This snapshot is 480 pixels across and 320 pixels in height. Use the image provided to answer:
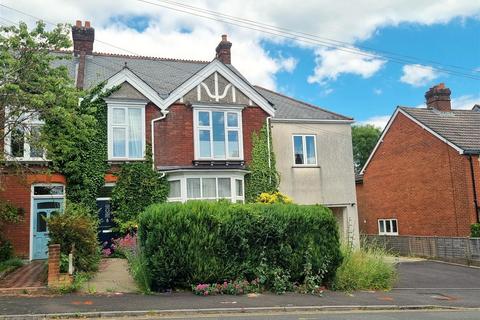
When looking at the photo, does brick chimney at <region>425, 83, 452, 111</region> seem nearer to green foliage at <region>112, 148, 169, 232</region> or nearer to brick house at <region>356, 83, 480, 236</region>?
brick house at <region>356, 83, 480, 236</region>

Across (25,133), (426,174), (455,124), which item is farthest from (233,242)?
(455,124)

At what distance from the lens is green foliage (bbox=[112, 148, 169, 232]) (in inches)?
734

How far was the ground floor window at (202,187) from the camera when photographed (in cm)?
1906

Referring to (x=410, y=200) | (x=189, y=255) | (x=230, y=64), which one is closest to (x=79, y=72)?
(x=230, y=64)

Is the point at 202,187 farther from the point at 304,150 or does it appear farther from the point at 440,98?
the point at 440,98

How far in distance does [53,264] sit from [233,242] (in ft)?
15.3

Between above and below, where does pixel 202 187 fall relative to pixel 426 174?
below

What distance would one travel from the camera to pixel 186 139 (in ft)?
66.2

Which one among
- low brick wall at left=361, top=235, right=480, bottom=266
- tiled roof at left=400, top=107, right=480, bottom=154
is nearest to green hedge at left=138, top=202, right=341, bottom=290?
low brick wall at left=361, top=235, right=480, bottom=266

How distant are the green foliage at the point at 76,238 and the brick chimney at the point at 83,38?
40.2ft

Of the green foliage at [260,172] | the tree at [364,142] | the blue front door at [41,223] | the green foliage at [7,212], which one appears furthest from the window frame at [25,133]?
the tree at [364,142]

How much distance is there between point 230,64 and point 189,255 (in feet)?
51.1

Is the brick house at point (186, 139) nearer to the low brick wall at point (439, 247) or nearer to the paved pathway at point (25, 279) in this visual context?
the paved pathway at point (25, 279)

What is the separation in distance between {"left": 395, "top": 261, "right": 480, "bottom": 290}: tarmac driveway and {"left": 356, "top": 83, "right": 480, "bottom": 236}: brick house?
4.66 meters
